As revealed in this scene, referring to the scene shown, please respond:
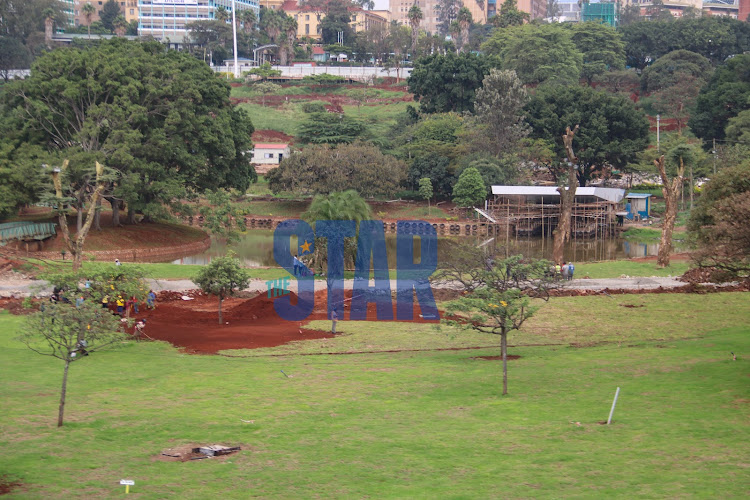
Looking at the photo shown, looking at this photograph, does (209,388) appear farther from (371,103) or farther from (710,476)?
(371,103)

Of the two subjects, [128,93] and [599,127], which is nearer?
[128,93]

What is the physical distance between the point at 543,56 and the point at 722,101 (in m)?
30.9

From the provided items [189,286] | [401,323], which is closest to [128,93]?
[189,286]

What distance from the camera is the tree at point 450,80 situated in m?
88.1

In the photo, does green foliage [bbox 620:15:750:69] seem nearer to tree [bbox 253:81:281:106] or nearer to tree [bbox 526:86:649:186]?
tree [bbox 526:86:649:186]

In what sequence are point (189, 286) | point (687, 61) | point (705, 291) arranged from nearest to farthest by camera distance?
point (705, 291) → point (189, 286) → point (687, 61)

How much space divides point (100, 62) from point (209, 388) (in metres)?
36.9

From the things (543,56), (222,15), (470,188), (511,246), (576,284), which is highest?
(222,15)

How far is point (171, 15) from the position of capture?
159 metres

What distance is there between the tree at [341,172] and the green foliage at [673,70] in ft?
173

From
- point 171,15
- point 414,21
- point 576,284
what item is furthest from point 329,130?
point 171,15

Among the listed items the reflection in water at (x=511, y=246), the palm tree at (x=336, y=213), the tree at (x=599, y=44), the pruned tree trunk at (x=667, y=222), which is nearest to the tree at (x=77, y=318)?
the palm tree at (x=336, y=213)

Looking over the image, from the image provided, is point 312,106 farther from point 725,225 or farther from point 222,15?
point 725,225

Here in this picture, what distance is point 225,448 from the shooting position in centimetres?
1403
